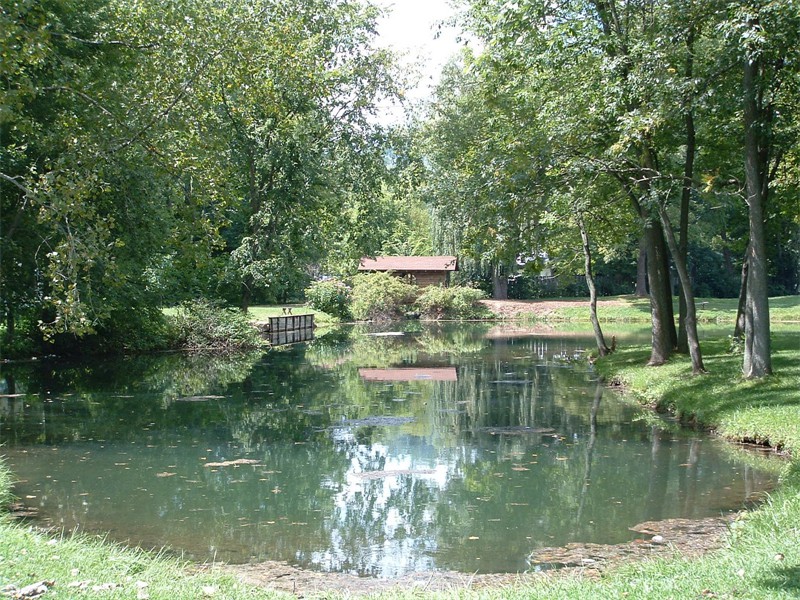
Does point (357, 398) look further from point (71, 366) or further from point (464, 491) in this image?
point (71, 366)

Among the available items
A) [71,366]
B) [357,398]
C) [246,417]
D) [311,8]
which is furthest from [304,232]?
[246,417]

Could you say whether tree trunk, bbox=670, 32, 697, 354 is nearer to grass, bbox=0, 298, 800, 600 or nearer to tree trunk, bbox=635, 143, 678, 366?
tree trunk, bbox=635, 143, 678, 366

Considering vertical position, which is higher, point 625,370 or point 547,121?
point 547,121

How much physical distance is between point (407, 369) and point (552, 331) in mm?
18290

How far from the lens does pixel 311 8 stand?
29984 millimetres

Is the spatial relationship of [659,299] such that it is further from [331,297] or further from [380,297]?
[380,297]

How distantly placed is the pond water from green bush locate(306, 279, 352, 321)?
1046 inches

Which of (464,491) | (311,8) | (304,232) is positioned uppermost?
(311,8)

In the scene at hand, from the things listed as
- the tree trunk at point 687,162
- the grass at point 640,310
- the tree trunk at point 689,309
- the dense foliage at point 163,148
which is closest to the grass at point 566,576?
the dense foliage at point 163,148

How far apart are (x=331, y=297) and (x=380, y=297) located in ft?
11.1

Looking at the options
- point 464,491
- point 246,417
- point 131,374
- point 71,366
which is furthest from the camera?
point 71,366

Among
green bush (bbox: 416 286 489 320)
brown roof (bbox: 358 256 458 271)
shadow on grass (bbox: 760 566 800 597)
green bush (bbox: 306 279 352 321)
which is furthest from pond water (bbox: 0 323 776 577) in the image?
brown roof (bbox: 358 256 458 271)

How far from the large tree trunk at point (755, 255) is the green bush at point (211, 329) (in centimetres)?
2085

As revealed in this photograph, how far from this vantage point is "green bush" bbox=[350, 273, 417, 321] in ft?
167
